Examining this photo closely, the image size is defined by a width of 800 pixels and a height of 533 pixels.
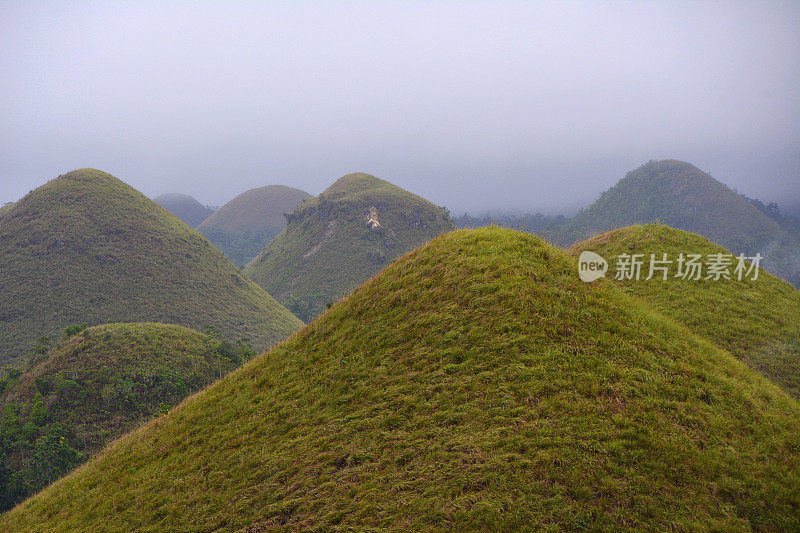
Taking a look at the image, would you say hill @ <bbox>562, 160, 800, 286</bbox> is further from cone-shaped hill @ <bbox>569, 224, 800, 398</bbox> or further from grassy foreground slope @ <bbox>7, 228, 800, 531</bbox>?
grassy foreground slope @ <bbox>7, 228, 800, 531</bbox>

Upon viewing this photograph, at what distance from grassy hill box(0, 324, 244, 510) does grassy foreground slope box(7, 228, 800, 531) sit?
18.8m

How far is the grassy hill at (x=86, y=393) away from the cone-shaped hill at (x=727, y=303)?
33101mm

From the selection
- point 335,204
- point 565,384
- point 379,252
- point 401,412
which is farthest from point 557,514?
point 335,204

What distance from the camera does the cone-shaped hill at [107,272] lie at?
56719mm

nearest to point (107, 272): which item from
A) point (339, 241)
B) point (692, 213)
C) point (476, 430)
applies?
point (339, 241)

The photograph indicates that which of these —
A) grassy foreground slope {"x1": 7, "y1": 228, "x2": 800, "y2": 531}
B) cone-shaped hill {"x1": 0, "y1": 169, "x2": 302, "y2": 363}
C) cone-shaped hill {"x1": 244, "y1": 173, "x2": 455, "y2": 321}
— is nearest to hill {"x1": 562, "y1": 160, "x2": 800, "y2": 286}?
cone-shaped hill {"x1": 244, "y1": 173, "x2": 455, "y2": 321}

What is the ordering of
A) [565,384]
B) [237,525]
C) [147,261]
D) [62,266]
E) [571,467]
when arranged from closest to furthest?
1. [571,467]
2. [237,525]
3. [565,384]
4. [62,266]
5. [147,261]

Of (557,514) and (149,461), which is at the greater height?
(557,514)

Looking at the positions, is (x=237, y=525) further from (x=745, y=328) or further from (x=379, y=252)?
(x=379, y=252)

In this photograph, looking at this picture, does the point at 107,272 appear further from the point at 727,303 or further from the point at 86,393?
the point at 727,303

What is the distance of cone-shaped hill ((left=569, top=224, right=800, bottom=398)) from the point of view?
16766mm

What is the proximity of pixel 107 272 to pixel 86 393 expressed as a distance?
143 feet

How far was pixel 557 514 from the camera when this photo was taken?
19.7ft

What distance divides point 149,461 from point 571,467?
11.9 metres
